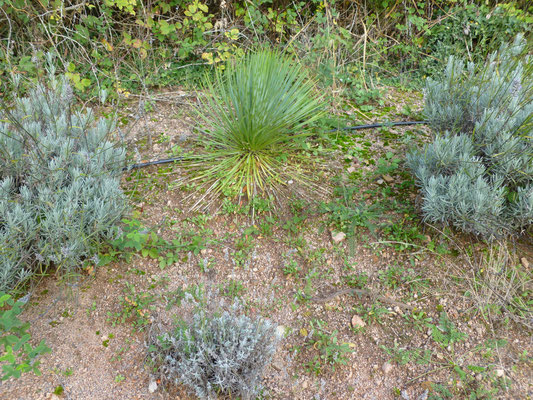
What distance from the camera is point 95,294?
2.40 metres

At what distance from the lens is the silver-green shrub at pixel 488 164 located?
7.75 feet

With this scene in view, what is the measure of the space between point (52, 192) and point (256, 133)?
1421mm

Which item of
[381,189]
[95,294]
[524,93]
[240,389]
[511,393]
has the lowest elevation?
[511,393]

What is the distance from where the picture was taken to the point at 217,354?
2.04m

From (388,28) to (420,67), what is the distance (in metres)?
0.68

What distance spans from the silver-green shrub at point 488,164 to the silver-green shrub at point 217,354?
1.34m

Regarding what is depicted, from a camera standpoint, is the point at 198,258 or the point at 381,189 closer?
the point at 198,258

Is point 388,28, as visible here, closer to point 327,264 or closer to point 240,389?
point 327,264

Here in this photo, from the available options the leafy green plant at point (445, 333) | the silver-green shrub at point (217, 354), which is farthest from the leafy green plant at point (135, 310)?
the leafy green plant at point (445, 333)

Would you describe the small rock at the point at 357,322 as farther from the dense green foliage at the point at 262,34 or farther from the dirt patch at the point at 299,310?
the dense green foliage at the point at 262,34

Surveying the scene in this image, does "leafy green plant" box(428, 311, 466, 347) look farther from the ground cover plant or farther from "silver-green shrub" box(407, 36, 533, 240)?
"silver-green shrub" box(407, 36, 533, 240)

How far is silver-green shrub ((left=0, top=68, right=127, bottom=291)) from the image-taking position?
88.5 inches

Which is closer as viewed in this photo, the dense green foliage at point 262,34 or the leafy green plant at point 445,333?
the leafy green plant at point 445,333

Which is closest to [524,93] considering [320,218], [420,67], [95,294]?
[320,218]
